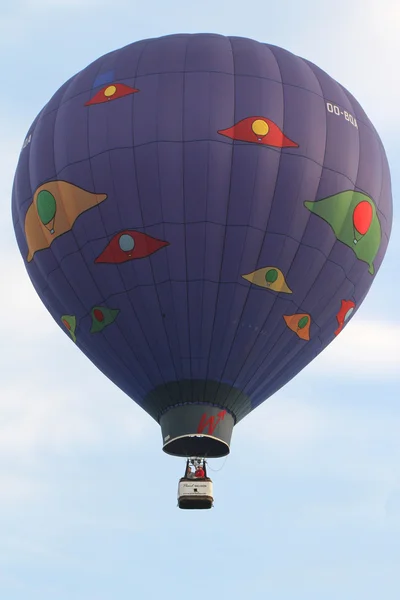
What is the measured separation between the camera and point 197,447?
26.8 meters

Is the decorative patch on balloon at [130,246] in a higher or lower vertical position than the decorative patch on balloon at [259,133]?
lower

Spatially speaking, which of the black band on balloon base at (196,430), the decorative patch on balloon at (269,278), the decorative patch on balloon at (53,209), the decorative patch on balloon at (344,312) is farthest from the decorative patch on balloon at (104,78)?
the black band on balloon base at (196,430)

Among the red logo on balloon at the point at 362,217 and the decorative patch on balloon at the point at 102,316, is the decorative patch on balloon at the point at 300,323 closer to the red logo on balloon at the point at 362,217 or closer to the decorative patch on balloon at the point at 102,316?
the red logo on balloon at the point at 362,217

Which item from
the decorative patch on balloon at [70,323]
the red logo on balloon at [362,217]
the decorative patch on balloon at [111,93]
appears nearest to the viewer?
the decorative patch on balloon at [111,93]

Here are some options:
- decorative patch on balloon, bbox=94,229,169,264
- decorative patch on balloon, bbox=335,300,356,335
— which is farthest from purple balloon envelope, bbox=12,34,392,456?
decorative patch on balloon, bbox=335,300,356,335

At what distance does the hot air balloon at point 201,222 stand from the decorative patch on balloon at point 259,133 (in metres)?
0.02

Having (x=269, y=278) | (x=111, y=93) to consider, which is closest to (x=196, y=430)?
(x=269, y=278)

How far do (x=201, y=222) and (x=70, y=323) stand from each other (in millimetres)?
3141

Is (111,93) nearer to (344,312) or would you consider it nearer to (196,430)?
(344,312)

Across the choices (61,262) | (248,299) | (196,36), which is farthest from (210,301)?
(196,36)

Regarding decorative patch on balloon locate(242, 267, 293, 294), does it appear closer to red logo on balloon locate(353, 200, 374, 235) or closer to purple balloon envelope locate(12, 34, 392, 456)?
purple balloon envelope locate(12, 34, 392, 456)

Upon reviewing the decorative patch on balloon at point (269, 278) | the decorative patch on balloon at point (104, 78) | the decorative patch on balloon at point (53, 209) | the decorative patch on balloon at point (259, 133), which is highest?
the decorative patch on balloon at point (104, 78)

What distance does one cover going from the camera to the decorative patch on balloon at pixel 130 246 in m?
26.2

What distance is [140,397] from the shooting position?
27141 millimetres
